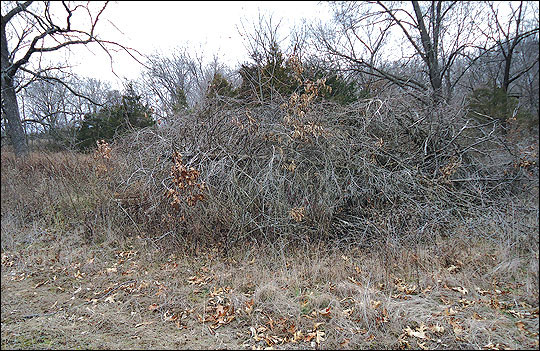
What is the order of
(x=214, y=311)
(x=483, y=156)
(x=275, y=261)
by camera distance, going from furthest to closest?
(x=483, y=156), (x=275, y=261), (x=214, y=311)

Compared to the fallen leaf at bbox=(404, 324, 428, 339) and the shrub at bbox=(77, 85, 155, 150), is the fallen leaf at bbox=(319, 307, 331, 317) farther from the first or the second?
the shrub at bbox=(77, 85, 155, 150)

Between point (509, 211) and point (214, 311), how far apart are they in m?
4.31

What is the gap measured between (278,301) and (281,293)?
0.18 m

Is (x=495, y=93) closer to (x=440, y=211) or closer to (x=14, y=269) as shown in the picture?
(x=440, y=211)

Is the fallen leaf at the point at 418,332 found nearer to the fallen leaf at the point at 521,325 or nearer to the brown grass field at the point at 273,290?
the brown grass field at the point at 273,290

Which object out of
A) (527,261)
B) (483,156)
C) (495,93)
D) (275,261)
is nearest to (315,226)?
(275,261)

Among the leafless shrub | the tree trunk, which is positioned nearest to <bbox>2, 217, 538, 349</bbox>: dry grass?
the leafless shrub

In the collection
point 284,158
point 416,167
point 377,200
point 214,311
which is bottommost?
point 214,311

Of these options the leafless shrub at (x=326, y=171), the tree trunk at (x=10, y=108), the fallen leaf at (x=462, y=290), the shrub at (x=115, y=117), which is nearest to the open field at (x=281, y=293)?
the fallen leaf at (x=462, y=290)

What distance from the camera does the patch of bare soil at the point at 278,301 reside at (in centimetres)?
314

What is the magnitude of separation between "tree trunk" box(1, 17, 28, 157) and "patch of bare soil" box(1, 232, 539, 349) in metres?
7.18

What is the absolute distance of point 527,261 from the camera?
395cm

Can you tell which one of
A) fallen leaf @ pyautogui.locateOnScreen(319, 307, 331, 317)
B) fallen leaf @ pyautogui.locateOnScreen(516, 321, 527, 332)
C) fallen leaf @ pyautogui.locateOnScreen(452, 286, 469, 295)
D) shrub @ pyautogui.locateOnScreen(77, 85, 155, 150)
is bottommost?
fallen leaf @ pyautogui.locateOnScreen(516, 321, 527, 332)

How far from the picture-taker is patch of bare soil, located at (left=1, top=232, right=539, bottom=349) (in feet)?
10.3
